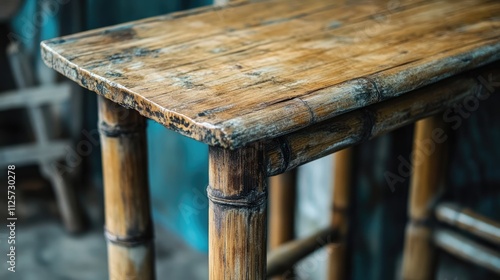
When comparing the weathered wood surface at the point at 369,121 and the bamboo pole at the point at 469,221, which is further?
the bamboo pole at the point at 469,221

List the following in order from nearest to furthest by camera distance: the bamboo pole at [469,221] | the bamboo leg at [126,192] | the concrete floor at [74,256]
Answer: the bamboo leg at [126,192], the bamboo pole at [469,221], the concrete floor at [74,256]

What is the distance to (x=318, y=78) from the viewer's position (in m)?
1.01

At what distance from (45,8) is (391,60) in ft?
5.40

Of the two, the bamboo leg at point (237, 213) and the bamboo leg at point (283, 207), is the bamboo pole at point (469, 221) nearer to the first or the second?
the bamboo leg at point (283, 207)

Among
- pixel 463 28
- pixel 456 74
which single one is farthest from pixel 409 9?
pixel 456 74

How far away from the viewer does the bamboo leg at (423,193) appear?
1.49 metres

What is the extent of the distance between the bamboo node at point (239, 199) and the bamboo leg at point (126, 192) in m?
0.29

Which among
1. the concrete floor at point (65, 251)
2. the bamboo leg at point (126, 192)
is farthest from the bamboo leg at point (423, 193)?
the concrete floor at point (65, 251)

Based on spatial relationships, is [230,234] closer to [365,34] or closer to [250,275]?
[250,275]

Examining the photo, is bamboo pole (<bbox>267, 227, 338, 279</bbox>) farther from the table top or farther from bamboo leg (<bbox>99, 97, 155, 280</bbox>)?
the table top

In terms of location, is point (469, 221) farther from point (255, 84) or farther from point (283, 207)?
point (255, 84)

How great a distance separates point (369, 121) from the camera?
1041 millimetres

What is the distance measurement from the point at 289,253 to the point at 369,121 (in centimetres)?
58

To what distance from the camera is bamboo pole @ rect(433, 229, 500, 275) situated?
1519 mm
